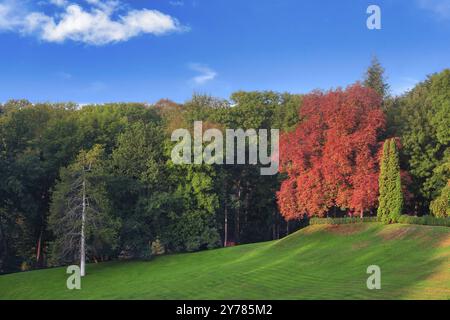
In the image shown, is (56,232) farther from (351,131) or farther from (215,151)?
(351,131)

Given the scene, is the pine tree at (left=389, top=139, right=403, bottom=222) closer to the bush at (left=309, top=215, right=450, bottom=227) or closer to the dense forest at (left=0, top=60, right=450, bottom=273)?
the dense forest at (left=0, top=60, right=450, bottom=273)

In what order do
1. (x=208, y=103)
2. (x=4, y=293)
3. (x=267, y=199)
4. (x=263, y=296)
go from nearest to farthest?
1. (x=263, y=296)
2. (x=4, y=293)
3. (x=267, y=199)
4. (x=208, y=103)

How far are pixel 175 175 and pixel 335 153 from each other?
13.8 metres

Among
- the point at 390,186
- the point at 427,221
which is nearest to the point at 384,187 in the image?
the point at 390,186

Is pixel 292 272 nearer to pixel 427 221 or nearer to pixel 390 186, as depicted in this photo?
pixel 427 221

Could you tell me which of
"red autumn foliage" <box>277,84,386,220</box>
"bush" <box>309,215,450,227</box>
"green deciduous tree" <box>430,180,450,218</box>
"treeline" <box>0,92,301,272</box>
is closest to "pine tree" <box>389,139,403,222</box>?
"bush" <box>309,215,450,227</box>

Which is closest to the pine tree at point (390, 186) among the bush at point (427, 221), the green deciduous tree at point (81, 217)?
the bush at point (427, 221)

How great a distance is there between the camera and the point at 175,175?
42500 millimetres

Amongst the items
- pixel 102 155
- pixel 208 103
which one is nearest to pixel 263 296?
pixel 102 155

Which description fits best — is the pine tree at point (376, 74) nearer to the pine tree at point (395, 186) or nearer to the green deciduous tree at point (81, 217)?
the pine tree at point (395, 186)

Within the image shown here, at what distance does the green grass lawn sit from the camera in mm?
21312

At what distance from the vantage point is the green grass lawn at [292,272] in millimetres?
21312

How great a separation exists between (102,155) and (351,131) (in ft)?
65.9

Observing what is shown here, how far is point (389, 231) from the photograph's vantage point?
31547 mm
